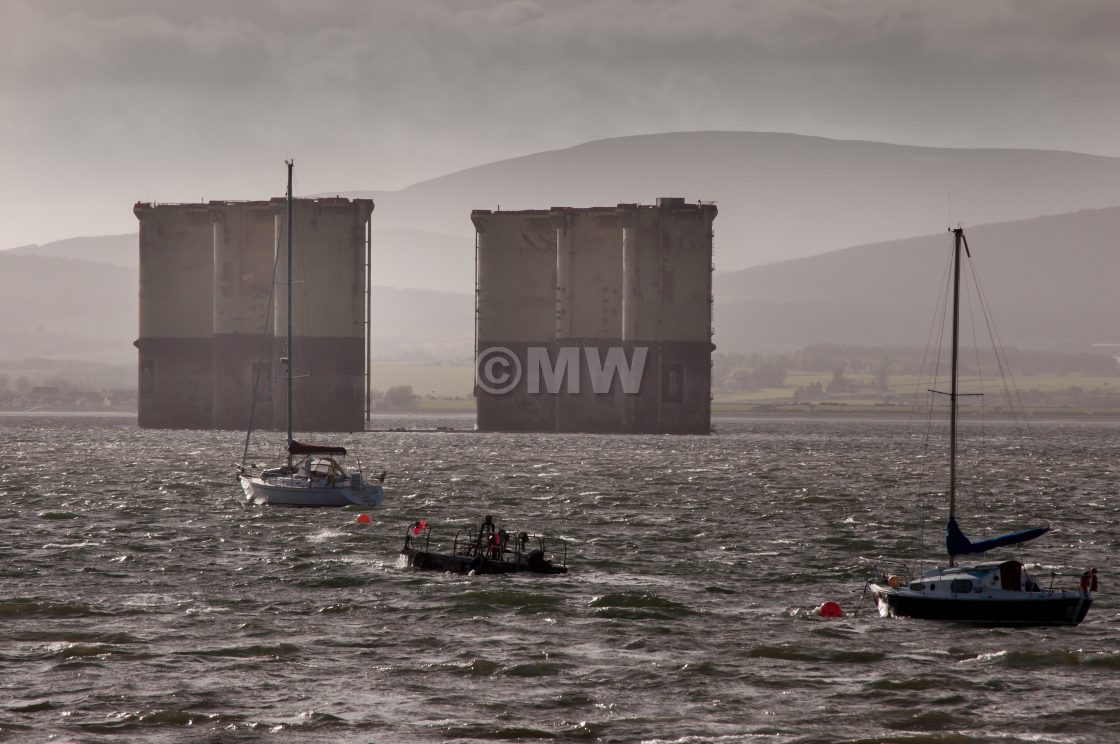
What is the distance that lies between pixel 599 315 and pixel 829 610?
9290 cm

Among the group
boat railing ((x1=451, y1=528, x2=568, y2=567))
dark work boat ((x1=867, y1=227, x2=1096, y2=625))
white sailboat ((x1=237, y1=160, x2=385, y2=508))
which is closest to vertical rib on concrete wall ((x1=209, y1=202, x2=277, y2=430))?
white sailboat ((x1=237, y1=160, x2=385, y2=508))

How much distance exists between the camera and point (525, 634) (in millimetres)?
32438

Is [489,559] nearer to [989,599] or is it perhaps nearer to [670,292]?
[989,599]

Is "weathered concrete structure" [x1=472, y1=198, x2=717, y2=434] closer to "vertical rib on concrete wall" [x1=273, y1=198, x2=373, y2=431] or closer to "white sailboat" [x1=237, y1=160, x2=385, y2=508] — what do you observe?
"vertical rib on concrete wall" [x1=273, y1=198, x2=373, y2=431]

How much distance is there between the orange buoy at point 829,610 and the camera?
34.9 meters

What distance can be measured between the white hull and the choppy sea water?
86 centimetres

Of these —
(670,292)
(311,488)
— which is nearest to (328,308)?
(670,292)

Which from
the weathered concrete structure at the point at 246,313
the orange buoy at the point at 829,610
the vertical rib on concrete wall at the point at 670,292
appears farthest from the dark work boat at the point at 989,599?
the weathered concrete structure at the point at 246,313

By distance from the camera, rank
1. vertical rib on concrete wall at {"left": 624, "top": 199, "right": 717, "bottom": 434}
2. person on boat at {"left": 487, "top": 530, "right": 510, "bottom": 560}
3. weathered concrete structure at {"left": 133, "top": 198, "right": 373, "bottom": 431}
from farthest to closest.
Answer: weathered concrete structure at {"left": 133, "top": 198, "right": 373, "bottom": 431}, vertical rib on concrete wall at {"left": 624, "top": 199, "right": 717, "bottom": 434}, person on boat at {"left": 487, "top": 530, "right": 510, "bottom": 560}

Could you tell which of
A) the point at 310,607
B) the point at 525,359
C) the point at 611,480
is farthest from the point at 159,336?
the point at 310,607

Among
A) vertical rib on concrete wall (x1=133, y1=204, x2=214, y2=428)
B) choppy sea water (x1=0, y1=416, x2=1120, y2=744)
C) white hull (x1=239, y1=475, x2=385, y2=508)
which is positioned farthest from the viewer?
vertical rib on concrete wall (x1=133, y1=204, x2=214, y2=428)

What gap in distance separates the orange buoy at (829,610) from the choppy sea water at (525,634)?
16.0 inches

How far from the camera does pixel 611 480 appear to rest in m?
80.9

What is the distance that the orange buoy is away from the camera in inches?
1373
